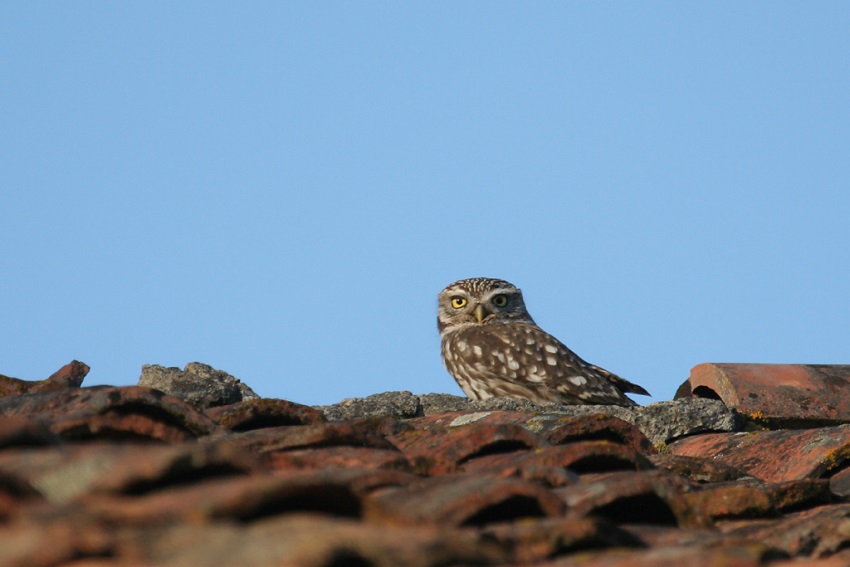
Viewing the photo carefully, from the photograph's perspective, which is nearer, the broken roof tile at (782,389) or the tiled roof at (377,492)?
the tiled roof at (377,492)

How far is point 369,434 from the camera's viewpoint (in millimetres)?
3939

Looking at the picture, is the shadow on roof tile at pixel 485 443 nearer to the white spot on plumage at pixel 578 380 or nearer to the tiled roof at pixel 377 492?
the tiled roof at pixel 377 492

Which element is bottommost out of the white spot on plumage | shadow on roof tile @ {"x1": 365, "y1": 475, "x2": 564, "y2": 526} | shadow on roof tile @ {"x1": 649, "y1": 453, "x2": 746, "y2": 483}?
shadow on roof tile @ {"x1": 365, "y1": 475, "x2": 564, "y2": 526}

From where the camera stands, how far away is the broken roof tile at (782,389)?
300 inches

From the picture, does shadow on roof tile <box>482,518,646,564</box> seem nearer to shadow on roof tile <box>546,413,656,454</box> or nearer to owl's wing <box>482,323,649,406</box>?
shadow on roof tile <box>546,413,656,454</box>

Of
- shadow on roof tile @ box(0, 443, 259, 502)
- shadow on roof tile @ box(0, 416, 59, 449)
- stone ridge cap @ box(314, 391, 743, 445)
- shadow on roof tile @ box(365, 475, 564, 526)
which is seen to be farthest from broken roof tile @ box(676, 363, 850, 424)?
shadow on roof tile @ box(0, 443, 259, 502)

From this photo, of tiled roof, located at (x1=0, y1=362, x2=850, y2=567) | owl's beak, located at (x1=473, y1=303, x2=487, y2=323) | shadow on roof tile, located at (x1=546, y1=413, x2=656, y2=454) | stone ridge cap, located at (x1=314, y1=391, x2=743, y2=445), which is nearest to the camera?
tiled roof, located at (x1=0, y1=362, x2=850, y2=567)

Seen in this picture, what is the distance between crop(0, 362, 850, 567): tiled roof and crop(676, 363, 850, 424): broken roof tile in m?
1.60

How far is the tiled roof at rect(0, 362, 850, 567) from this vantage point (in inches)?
68.8

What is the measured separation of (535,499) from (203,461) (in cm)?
79

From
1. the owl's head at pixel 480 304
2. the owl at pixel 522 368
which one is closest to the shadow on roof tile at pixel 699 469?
the owl at pixel 522 368

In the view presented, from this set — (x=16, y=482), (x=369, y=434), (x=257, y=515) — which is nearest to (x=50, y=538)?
(x=257, y=515)

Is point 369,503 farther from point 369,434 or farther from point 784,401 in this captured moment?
point 784,401

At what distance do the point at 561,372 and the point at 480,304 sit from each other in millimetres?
1545
